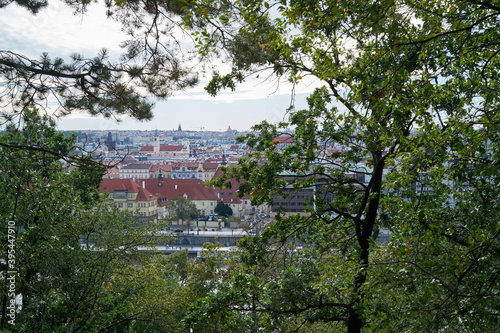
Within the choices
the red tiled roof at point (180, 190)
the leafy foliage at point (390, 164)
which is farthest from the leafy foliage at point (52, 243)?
the red tiled roof at point (180, 190)

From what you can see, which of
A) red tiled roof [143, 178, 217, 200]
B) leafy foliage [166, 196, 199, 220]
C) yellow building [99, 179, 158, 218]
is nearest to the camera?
yellow building [99, 179, 158, 218]

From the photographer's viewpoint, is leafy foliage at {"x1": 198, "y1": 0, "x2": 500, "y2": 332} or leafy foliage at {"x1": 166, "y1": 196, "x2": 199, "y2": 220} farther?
leafy foliage at {"x1": 166, "y1": 196, "x2": 199, "y2": 220}

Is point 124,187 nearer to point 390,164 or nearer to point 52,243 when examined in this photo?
point 52,243

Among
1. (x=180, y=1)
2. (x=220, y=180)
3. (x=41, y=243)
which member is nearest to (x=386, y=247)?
(x=220, y=180)

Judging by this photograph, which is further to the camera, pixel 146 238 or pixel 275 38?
pixel 146 238

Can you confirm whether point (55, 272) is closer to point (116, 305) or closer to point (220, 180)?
point (116, 305)

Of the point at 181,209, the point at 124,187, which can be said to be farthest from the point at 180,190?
the point at 124,187

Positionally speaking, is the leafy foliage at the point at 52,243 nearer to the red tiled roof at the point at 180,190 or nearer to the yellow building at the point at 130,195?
the yellow building at the point at 130,195

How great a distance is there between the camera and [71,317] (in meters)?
6.84

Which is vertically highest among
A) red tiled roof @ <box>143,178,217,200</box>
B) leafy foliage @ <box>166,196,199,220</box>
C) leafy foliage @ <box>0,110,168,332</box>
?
leafy foliage @ <box>0,110,168,332</box>

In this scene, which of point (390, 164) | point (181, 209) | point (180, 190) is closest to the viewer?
point (390, 164)

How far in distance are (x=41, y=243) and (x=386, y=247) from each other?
A: 4292 mm

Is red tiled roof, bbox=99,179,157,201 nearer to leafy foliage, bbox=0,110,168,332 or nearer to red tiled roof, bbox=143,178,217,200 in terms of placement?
red tiled roof, bbox=143,178,217,200

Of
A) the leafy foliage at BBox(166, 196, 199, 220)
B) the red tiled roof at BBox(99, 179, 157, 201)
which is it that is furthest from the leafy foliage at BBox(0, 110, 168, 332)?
the leafy foliage at BBox(166, 196, 199, 220)
